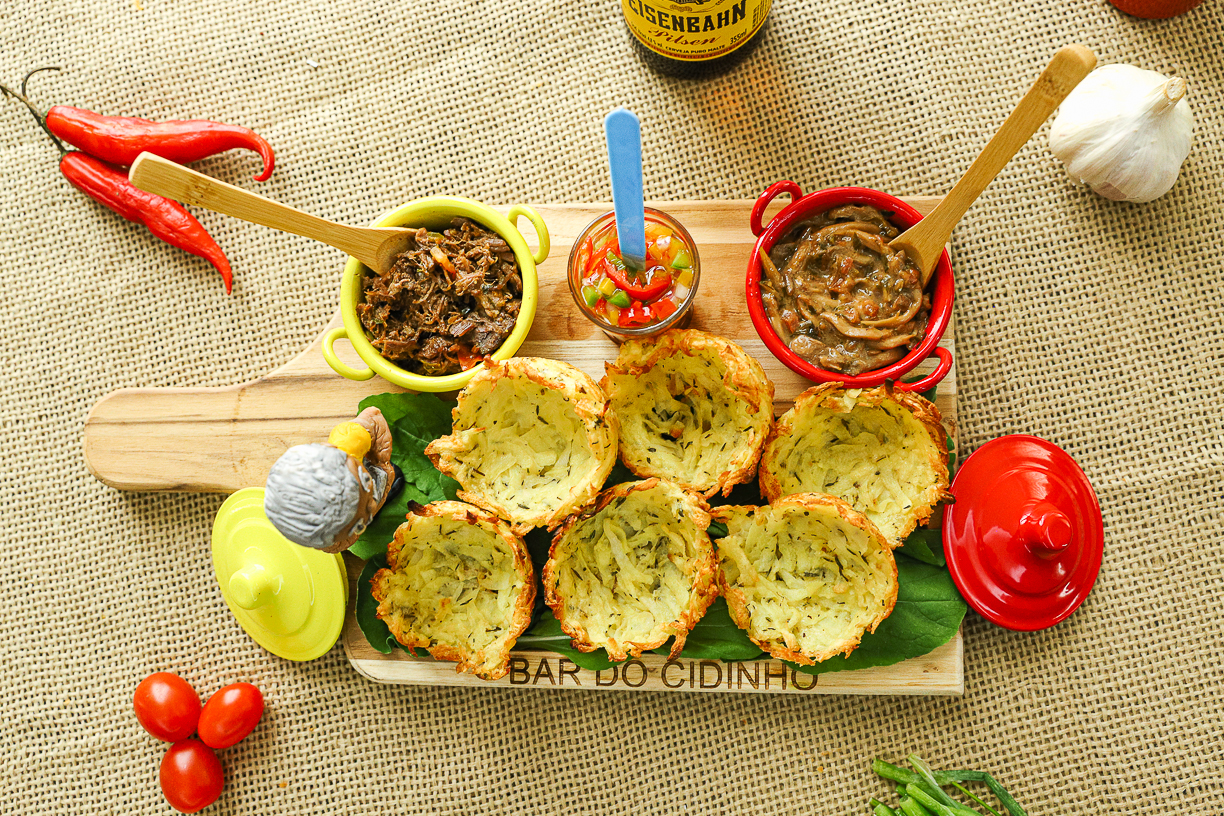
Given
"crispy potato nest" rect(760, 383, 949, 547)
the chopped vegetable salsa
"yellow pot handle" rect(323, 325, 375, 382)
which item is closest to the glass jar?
the chopped vegetable salsa

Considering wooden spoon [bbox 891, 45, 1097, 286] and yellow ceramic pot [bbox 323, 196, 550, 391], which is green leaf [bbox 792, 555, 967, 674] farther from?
yellow ceramic pot [bbox 323, 196, 550, 391]

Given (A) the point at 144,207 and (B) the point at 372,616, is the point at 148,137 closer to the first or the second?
(A) the point at 144,207

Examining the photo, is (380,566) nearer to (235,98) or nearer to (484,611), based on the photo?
(484,611)

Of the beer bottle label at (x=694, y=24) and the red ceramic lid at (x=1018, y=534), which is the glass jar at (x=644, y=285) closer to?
the beer bottle label at (x=694, y=24)

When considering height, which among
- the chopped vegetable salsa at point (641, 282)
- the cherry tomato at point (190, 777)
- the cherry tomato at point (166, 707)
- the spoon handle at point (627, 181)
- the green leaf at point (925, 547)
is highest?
the spoon handle at point (627, 181)

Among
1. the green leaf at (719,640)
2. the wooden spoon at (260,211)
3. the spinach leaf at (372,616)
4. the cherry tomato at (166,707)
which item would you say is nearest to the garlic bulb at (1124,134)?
the green leaf at (719,640)

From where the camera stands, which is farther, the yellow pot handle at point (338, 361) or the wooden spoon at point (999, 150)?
the yellow pot handle at point (338, 361)
